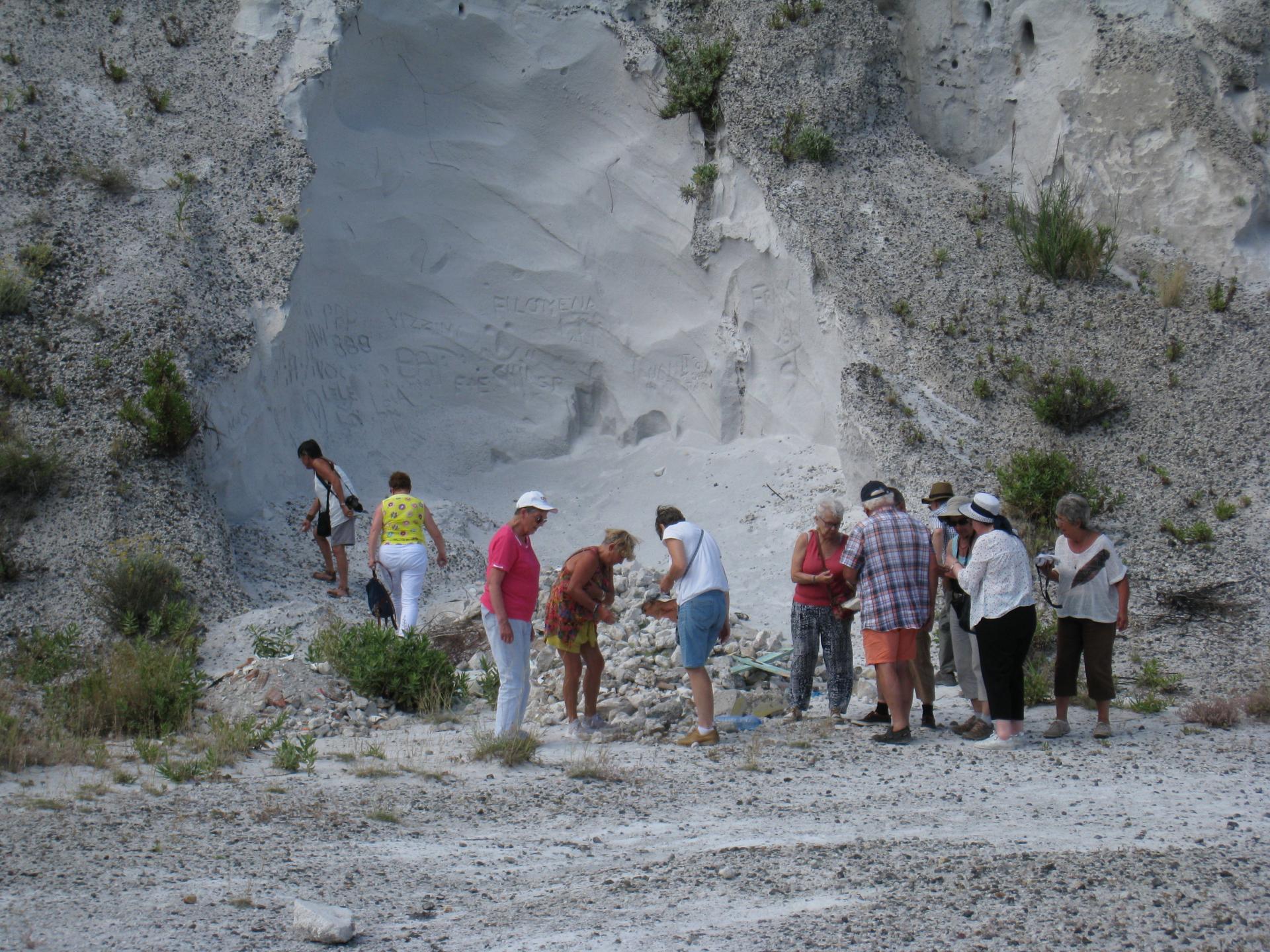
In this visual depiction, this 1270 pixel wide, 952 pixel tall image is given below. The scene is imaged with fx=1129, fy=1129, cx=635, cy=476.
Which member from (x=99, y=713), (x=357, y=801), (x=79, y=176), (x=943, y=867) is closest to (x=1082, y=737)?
(x=943, y=867)

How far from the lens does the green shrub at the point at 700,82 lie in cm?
1318

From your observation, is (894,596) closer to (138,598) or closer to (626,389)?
(138,598)

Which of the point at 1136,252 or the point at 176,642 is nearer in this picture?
the point at 176,642

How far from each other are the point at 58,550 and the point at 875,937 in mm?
7901

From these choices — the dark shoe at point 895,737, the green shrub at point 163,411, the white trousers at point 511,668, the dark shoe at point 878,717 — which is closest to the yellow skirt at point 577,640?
the white trousers at point 511,668

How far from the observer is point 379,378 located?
13039 mm

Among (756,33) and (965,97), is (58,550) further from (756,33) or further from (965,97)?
(965,97)

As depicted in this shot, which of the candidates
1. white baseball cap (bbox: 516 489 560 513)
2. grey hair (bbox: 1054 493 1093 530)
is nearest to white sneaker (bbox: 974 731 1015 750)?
grey hair (bbox: 1054 493 1093 530)

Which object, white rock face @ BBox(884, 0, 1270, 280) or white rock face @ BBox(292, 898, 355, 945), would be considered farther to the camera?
white rock face @ BBox(884, 0, 1270, 280)

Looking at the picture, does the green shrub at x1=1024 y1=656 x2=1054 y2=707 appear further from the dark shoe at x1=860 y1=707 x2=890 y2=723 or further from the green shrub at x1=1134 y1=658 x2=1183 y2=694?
the dark shoe at x1=860 y1=707 x2=890 y2=723

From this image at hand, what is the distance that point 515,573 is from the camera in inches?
235

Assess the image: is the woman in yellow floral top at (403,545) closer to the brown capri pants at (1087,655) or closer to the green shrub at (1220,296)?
the brown capri pants at (1087,655)

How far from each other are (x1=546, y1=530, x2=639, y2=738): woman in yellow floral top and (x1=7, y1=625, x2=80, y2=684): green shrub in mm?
3794

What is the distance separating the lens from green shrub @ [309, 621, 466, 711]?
7340mm
